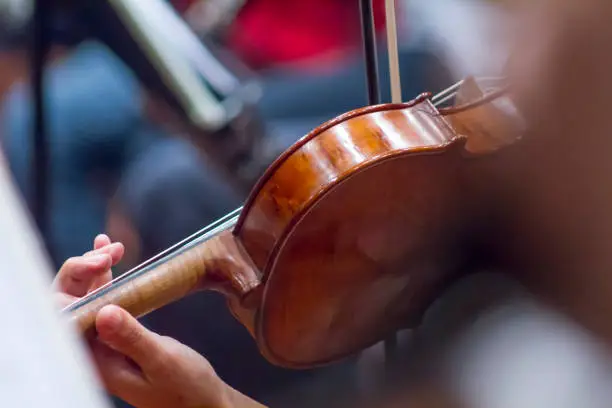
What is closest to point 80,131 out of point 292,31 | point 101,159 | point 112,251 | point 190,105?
point 101,159

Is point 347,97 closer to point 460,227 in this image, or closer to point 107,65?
point 107,65

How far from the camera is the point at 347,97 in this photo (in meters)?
1.06

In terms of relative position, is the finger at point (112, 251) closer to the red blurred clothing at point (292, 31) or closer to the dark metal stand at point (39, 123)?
the dark metal stand at point (39, 123)

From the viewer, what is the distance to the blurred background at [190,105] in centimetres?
77

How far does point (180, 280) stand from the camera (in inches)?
18.6

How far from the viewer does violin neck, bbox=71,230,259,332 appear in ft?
1.48

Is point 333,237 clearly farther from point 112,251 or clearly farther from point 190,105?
point 190,105

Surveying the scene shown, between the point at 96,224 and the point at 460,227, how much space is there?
609 mm

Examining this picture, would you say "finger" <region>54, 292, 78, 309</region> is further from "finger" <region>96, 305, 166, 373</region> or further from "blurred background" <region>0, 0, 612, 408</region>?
"blurred background" <region>0, 0, 612, 408</region>

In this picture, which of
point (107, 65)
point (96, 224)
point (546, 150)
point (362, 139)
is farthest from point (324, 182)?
point (107, 65)

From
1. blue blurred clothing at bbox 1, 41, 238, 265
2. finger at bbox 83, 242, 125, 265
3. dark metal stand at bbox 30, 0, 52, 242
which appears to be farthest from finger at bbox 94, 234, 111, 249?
dark metal stand at bbox 30, 0, 52, 242

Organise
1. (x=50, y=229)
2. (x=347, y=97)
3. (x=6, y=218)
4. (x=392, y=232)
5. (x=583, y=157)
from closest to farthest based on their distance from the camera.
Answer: (x=6, y=218) < (x=583, y=157) < (x=392, y=232) < (x=50, y=229) < (x=347, y=97)

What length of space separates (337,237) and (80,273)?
19 cm

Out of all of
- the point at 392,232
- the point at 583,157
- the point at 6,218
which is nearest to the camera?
the point at 6,218
